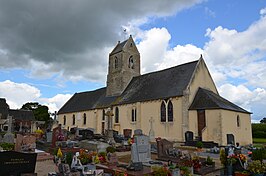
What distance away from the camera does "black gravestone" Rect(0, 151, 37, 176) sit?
20.7 ft

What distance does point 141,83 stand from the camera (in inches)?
1179

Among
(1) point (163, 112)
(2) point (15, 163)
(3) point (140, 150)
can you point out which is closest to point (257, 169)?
(3) point (140, 150)

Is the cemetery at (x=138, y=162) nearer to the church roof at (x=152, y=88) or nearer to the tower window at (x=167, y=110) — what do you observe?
the tower window at (x=167, y=110)

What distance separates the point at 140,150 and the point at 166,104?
44.9 ft

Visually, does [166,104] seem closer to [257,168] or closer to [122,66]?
[122,66]

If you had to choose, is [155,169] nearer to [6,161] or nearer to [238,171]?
[238,171]

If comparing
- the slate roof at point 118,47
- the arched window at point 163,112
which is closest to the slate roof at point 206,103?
the arched window at point 163,112

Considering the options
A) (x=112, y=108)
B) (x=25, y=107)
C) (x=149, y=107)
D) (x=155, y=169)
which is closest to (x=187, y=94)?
(x=149, y=107)

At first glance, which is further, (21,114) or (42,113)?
(42,113)

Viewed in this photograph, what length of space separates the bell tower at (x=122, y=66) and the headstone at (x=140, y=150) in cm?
2129

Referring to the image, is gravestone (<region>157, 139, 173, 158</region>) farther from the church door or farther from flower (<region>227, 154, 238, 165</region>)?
the church door

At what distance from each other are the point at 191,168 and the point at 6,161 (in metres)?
6.03

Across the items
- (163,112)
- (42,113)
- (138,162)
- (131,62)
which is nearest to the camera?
(138,162)

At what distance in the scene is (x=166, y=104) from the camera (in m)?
23.4
